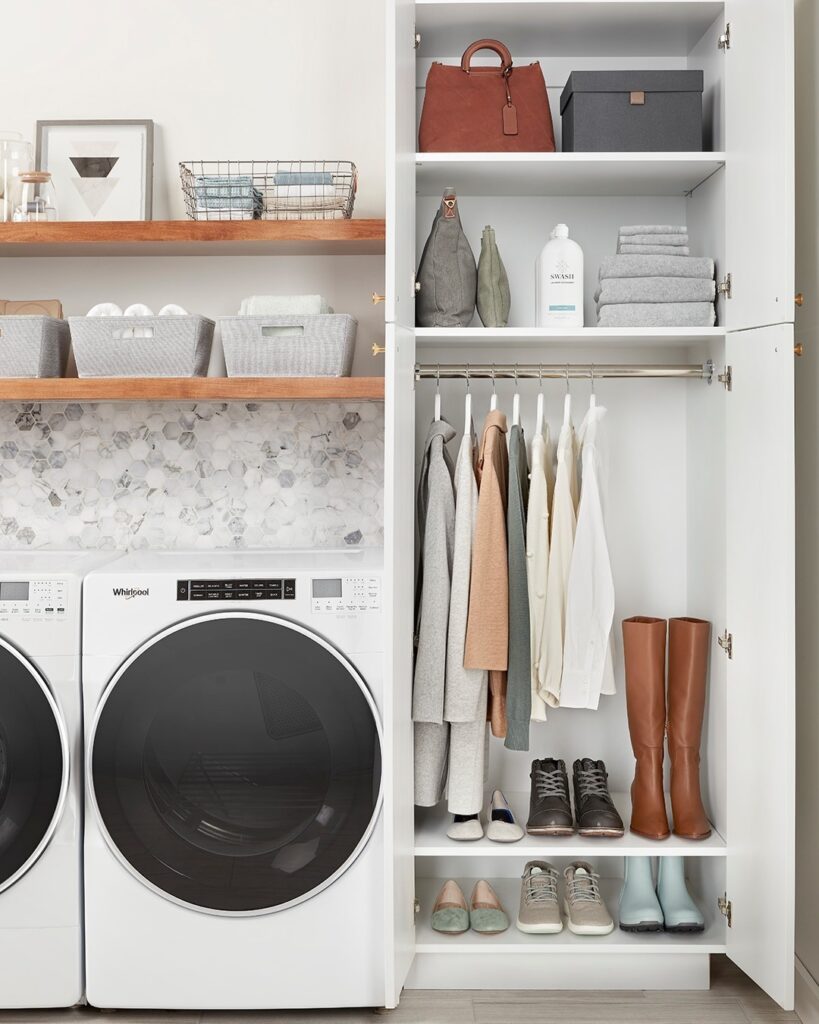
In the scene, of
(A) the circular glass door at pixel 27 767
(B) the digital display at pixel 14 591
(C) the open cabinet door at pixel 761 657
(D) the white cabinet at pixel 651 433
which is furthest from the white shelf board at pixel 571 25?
(A) the circular glass door at pixel 27 767

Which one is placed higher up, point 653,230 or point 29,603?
point 653,230

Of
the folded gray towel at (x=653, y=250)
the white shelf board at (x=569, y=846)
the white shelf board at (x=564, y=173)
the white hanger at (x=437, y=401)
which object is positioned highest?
the white shelf board at (x=564, y=173)

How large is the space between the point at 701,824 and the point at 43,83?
7.93 feet

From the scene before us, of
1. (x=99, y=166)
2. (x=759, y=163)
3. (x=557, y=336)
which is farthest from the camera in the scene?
(x=99, y=166)

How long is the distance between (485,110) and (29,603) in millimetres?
1460

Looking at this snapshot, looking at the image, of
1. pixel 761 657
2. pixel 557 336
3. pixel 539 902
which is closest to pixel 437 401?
pixel 557 336

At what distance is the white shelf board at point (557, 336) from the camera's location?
207 centimetres

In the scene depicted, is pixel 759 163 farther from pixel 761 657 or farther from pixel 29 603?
pixel 29 603

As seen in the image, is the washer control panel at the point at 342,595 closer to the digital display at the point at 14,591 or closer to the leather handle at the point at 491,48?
the digital display at the point at 14,591

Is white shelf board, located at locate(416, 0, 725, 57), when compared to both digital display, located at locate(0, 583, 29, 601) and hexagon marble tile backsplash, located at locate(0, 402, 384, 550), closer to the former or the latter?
hexagon marble tile backsplash, located at locate(0, 402, 384, 550)

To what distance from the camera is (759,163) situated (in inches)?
74.1

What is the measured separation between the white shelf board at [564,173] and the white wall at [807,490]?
20 centimetres

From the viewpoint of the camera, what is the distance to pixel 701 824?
2.10 metres

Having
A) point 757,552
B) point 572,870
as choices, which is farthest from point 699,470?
point 572,870
